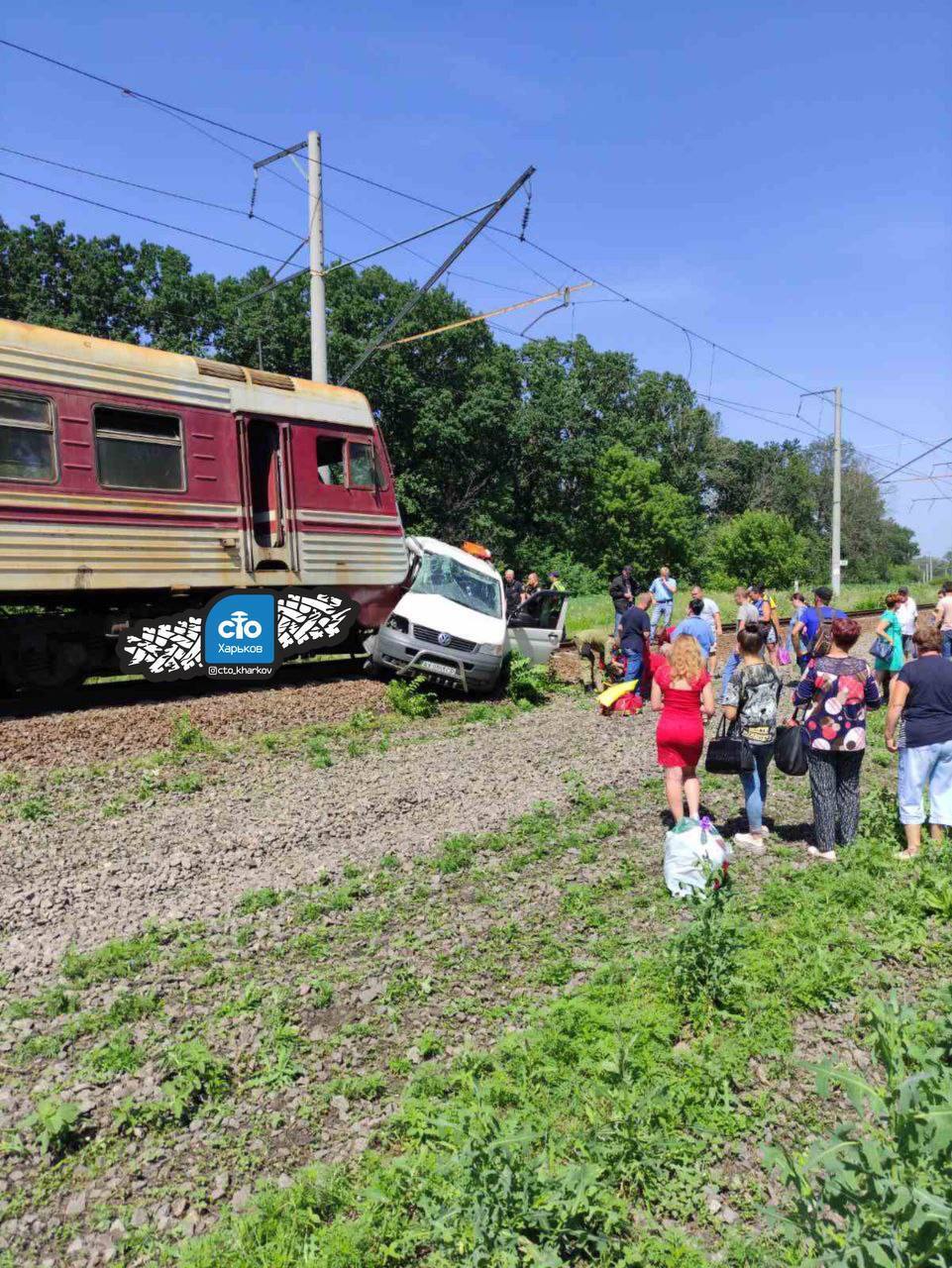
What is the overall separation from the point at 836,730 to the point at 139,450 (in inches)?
333

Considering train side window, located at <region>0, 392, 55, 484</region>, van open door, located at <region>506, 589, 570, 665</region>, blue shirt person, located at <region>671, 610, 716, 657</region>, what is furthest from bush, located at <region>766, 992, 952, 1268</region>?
van open door, located at <region>506, 589, 570, 665</region>

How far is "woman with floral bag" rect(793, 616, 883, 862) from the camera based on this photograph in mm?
6680

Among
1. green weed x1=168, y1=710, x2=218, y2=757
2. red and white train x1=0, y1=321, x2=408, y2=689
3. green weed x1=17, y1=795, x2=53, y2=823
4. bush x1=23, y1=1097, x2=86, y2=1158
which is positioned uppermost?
red and white train x1=0, y1=321, x2=408, y2=689

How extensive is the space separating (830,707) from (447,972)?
3337 mm

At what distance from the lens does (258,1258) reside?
3.22 meters

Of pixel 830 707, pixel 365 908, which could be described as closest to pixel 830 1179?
pixel 365 908

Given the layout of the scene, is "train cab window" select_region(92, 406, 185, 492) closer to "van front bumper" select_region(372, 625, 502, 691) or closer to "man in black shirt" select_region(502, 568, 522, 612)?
"van front bumper" select_region(372, 625, 502, 691)

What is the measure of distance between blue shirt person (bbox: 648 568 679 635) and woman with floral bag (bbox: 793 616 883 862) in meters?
12.2

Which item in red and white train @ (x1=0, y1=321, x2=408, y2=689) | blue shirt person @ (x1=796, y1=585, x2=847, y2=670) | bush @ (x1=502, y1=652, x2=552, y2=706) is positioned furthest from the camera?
bush @ (x1=502, y1=652, x2=552, y2=706)

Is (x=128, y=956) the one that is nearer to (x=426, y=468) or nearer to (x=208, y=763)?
(x=208, y=763)

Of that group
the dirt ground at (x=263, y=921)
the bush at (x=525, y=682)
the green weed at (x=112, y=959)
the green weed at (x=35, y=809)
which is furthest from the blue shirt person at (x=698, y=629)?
the green weed at (x=112, y=959)

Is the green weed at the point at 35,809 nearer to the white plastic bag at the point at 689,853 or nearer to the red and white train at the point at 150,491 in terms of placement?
the red and white train at the point at 150,491

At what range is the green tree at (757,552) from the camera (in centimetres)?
7256

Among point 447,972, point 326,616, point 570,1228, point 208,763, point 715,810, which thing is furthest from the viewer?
point 326,616
